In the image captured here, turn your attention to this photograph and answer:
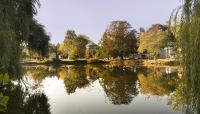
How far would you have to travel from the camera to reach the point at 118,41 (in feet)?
263

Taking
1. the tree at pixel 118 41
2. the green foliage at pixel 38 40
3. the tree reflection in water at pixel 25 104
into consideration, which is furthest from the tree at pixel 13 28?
the tree at pixel 118 41

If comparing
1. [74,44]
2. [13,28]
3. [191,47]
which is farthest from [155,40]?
[191,47]

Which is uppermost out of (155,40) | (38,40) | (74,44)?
(74,44)

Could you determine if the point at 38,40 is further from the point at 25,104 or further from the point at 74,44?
the point at 74,44

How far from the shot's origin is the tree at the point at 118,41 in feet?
262

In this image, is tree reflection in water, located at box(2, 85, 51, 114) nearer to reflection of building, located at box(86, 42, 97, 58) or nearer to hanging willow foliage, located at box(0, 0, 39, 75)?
hanging willow foliage, located at box(0, 0, 39, 75)

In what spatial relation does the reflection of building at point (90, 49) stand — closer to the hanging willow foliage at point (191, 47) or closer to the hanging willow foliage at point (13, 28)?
the hanging willow foliage at point (13, 28)

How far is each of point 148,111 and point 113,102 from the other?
10.8 ft

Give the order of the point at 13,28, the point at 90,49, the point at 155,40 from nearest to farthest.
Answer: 1. the point at 13,28
2. the point at 155,40
3. the point at 90,49

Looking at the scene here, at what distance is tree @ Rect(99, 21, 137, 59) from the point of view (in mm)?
79750

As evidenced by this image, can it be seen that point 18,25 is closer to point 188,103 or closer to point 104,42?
point 188,103

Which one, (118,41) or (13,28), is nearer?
(13,28)

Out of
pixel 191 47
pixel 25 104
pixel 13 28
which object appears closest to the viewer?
pixel 191 47

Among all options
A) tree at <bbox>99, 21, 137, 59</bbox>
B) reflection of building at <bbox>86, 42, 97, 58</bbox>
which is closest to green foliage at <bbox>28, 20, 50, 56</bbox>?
tree at <bbox>99, 21, 137, 59</bbox>
